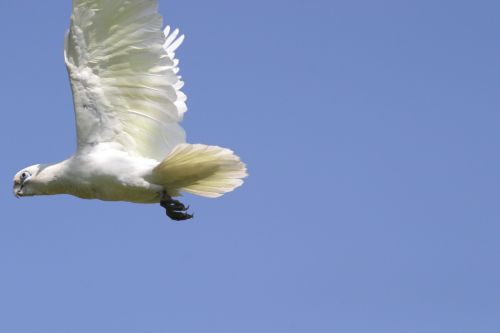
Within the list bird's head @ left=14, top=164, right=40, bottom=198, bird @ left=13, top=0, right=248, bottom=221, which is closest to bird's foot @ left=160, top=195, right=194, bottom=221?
bird @ left=13, top=0, right=248, bottom=221

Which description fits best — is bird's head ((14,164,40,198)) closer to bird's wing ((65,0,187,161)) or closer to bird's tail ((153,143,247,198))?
bird's wing ((65,0,187,161))

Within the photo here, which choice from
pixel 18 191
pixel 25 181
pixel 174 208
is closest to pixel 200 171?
pixel 174 208

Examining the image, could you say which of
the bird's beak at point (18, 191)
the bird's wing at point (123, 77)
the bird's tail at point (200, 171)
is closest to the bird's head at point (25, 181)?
the bird's beak at point (18, 191)

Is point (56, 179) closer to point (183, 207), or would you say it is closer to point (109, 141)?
point (109, 141)

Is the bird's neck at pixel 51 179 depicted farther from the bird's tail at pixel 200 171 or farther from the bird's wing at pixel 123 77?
the bird's tail at pixel 200 171

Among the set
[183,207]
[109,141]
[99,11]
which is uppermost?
[99,11]

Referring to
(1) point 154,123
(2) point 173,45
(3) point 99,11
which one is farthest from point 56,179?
(2) point 173,45
